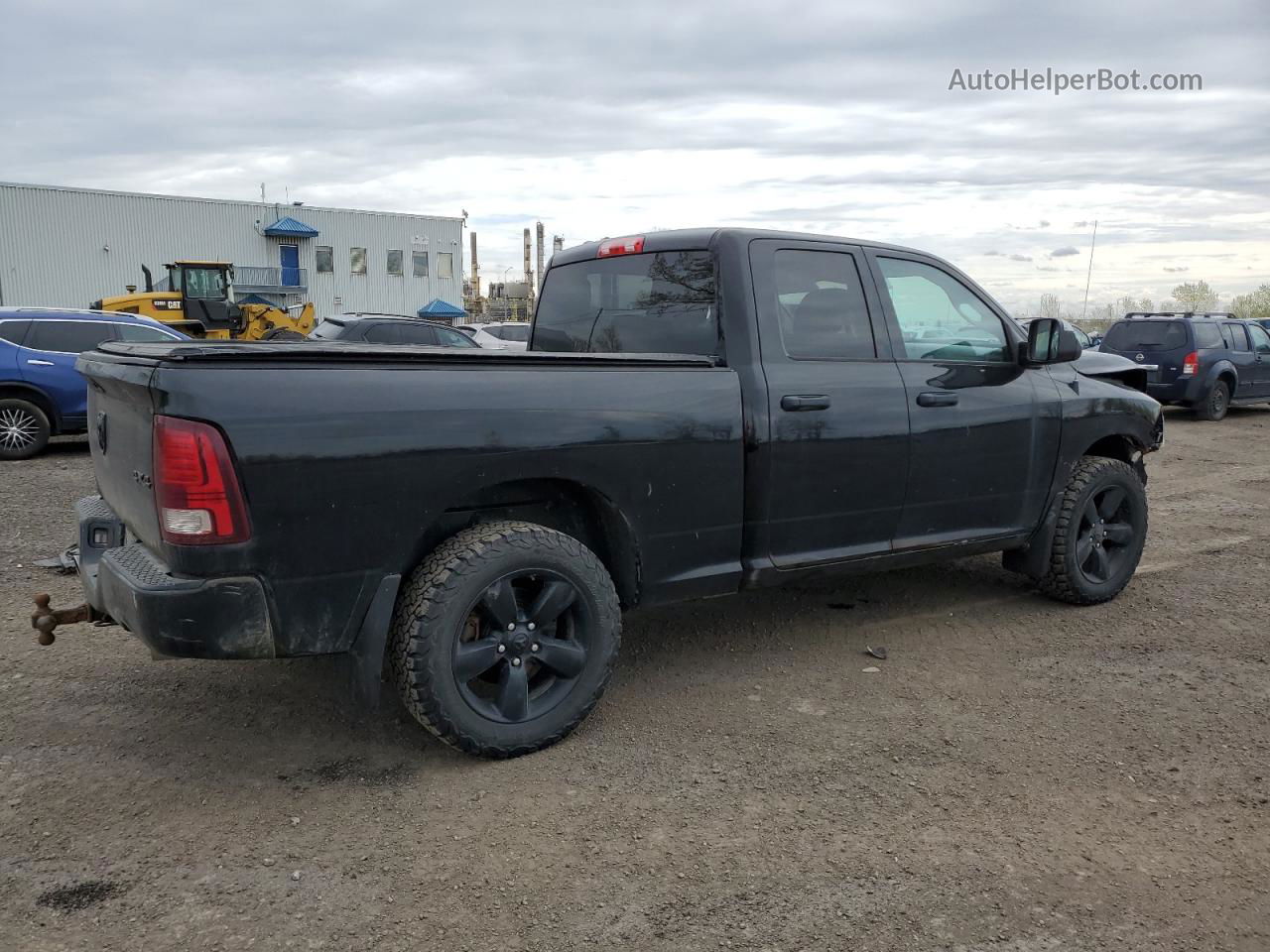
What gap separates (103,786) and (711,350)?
2709 mm

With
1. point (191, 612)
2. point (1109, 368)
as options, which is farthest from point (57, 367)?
point (1109, 368)

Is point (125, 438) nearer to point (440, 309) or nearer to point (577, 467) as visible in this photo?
point (577, 467)

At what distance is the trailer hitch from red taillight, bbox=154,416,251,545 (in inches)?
30.8

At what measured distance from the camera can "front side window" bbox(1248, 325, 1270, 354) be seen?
17156 mm

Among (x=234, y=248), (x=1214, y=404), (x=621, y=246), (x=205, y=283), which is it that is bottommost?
(x=1214, y=404)

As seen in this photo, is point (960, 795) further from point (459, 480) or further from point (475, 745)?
point (459, 480)

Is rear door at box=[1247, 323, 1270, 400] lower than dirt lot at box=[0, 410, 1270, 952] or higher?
higher

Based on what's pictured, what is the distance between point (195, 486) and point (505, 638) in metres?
1.14

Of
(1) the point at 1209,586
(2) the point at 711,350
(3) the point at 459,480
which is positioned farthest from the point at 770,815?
(1) the point at 1209,586

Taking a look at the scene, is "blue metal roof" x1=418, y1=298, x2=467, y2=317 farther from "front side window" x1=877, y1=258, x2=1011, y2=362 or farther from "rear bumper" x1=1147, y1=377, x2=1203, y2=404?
"front side window" x1=877, y1=258, x2=1011, y2=362

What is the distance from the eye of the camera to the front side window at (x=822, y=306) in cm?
425

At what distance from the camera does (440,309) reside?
45.6 meters

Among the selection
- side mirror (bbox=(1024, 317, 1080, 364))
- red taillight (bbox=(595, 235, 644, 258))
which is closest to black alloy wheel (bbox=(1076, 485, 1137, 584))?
Result: side mirror (bbox=(1024, 317, 1080, 364))

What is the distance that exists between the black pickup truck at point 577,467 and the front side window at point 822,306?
0.01 m
